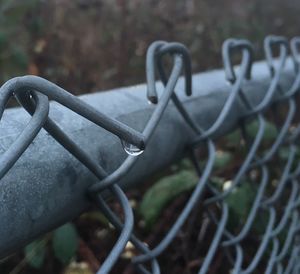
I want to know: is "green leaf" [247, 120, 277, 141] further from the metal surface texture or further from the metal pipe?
the metal pipe

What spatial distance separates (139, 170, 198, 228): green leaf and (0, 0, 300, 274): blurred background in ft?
0.03

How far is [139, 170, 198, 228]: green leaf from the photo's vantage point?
1.35 m

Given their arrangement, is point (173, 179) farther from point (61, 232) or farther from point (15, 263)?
point (15, 263)

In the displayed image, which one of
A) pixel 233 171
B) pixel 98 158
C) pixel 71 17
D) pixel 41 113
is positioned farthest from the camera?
pixel 71 17

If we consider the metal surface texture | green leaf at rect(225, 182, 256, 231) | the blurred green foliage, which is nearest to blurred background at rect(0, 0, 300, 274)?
the blurred green foliage

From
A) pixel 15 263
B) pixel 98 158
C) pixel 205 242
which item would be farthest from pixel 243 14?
pixel 98 158

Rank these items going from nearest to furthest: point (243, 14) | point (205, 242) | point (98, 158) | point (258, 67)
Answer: point (98, 158) → point (258, 67) → point (205, 242) → point (243, 14)

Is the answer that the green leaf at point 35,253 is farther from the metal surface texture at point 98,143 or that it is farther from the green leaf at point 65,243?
the metal surface texture at point 98,143

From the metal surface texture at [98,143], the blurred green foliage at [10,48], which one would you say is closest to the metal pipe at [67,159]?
the metal surface texture at [98,143]

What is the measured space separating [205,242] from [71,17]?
4.34 ft

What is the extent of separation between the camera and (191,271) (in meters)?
1.44

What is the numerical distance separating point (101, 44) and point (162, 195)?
1119 millimetres

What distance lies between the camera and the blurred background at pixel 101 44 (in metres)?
1.47

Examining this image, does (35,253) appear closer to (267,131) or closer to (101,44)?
(267,131)
